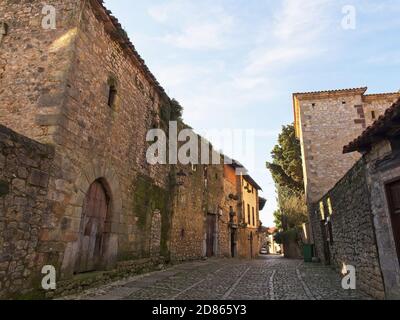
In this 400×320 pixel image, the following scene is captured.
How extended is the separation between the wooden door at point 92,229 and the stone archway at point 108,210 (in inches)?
2.5

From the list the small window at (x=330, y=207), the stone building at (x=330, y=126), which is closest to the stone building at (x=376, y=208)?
the small window at (x=330, y=207)

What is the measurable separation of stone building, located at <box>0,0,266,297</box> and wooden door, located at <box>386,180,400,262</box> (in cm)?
598

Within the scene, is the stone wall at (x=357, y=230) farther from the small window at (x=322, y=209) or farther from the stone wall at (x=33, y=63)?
the stone wall at (x=33, y=63)

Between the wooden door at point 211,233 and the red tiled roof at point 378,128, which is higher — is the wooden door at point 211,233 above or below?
below

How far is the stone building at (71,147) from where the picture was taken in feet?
15.0

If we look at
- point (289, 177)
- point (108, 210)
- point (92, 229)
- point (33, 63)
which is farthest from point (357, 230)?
point (289, 177)

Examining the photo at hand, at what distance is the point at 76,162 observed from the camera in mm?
5848

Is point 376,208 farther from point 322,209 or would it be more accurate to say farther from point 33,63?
point 33,63

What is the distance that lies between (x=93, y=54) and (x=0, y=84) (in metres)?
2.14

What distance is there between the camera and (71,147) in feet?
18.7

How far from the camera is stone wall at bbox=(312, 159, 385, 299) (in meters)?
5.26

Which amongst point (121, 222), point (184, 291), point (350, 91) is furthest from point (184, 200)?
point (350, 91)

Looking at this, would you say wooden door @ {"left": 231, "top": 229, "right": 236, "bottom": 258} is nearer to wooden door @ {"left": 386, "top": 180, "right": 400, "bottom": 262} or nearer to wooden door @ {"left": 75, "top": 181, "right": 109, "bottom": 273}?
wooden door @ {"left": 75, "top": 181, "right": 109, "bottom": 273}
